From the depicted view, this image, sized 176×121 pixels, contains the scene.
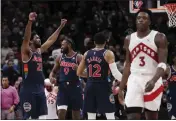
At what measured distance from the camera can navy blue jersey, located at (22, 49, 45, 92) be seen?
35.1ft

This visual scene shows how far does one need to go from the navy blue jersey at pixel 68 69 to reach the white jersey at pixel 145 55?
12.3 feet

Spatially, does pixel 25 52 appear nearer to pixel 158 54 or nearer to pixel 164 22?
pixel 158 54

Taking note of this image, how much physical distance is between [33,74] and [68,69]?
1.13 meters

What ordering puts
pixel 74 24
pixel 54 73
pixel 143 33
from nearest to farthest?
pixel 143 33
pixel 54 73
pixel 74 24

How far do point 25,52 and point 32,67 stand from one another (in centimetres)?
31

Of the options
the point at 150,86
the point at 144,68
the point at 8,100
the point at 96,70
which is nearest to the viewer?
the point at 150,86

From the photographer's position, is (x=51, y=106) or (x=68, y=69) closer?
(x=68, y=69)

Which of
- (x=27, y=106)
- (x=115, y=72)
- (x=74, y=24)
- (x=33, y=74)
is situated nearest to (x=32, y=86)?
(x=33, y=74)

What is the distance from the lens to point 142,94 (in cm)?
783

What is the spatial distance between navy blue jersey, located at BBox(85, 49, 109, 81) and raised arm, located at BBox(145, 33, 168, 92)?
2.87 metres

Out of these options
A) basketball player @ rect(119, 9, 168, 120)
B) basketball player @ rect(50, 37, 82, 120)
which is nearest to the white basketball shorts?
basketball player @ rect(119, 9, 168, 120)

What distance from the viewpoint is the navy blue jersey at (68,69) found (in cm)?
1169

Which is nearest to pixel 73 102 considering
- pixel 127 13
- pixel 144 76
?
pixel 144 76

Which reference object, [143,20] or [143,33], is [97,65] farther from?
[143,20]
